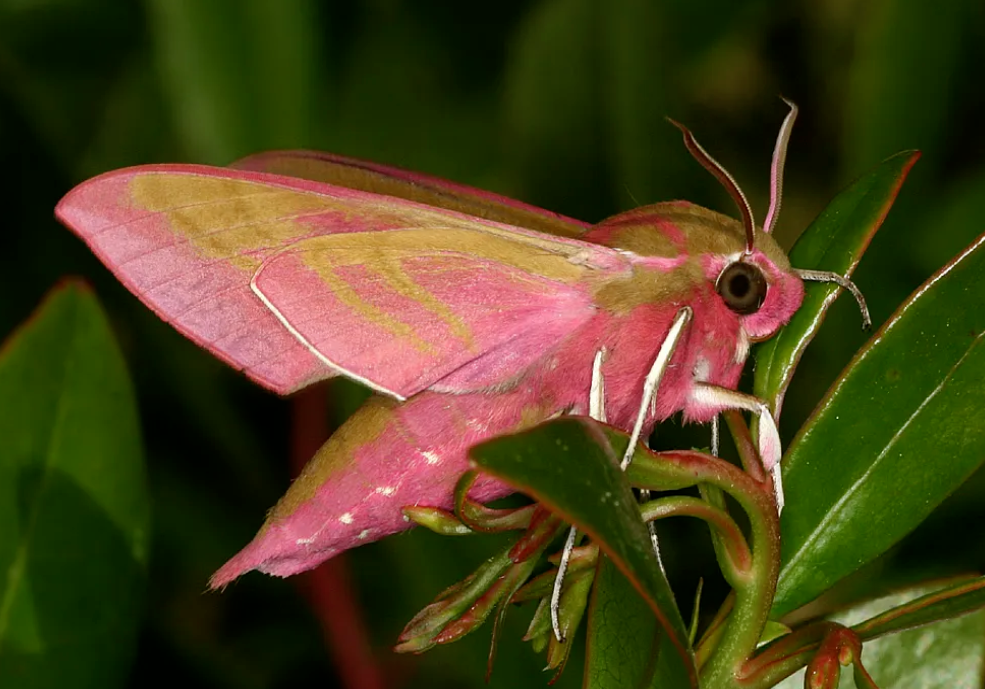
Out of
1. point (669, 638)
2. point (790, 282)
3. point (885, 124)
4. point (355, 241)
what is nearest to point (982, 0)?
point (885, 124)

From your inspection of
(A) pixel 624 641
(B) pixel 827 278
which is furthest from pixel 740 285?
(A) pixel 624 641

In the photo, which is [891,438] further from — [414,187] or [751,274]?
[414,187]

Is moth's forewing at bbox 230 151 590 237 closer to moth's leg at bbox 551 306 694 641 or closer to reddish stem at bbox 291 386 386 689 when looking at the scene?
moth's leg at bbox 551 306 694 641

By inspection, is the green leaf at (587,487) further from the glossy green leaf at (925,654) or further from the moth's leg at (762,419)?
the glossy green leaf at (925,654)

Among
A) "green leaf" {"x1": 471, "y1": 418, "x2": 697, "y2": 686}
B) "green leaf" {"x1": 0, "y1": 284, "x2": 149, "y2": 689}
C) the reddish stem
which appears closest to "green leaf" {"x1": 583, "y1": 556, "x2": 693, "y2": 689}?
"green leaf" {"x1": 471, "y1": 418, "x2": 697, "y2": 686}

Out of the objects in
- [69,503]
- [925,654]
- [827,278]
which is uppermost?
[827,278]

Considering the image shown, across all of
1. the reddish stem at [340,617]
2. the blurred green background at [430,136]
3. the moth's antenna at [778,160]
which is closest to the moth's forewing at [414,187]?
the moth's antenna at [778,160]

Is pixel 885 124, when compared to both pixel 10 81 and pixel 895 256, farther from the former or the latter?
pixel 10 81

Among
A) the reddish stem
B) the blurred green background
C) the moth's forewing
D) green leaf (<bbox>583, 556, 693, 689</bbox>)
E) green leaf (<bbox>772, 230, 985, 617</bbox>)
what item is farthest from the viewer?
the blurred green background
